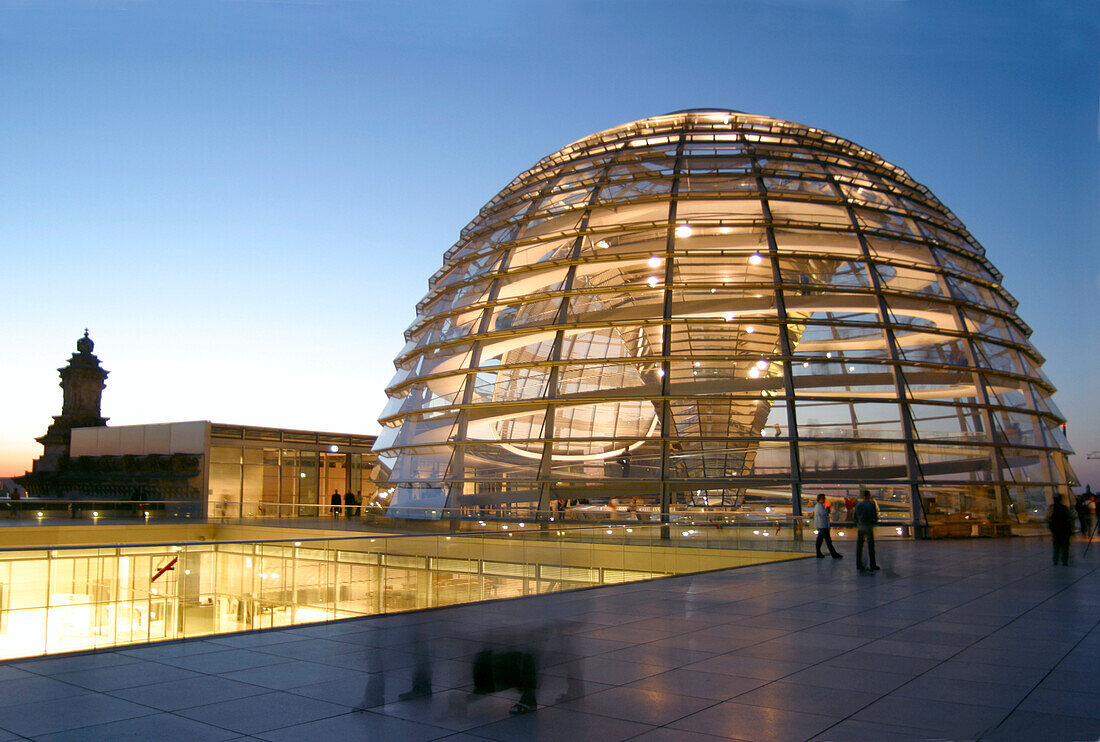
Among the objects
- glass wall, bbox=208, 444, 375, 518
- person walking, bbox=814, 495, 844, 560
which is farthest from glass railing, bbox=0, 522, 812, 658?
glass wall, bbox=208, 444, 375, 518

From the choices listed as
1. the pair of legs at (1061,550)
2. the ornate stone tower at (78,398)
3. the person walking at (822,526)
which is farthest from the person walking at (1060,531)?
the ornate stone tower at (78,398)

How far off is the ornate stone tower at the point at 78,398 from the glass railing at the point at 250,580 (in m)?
47.8

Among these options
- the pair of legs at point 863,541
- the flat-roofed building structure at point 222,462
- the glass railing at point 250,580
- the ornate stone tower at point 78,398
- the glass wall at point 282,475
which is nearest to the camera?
the glass railing at point 250,580

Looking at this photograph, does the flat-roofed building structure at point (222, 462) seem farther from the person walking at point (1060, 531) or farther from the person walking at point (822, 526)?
the person walking at point (1060, 531)

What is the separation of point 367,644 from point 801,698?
14.7ft

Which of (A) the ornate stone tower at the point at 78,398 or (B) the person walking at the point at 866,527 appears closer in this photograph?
(B) the person walking at the point at 866,527

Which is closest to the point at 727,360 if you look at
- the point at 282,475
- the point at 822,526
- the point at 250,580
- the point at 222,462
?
the point at 822,526

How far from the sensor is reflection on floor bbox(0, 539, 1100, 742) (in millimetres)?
5844

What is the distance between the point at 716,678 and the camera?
7.36 m

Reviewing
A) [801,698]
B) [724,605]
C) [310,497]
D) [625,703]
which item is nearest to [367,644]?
[625,703]

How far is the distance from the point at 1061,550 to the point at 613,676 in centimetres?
1361

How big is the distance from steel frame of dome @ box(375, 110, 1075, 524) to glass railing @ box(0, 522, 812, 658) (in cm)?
617

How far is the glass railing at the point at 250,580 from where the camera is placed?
9.95 meters

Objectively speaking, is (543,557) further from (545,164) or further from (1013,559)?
(545,164)
